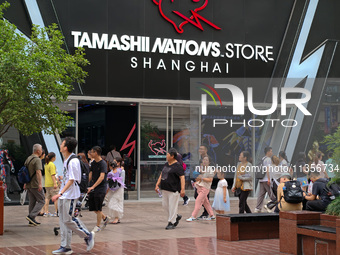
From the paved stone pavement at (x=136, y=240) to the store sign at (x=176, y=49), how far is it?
22.7ft

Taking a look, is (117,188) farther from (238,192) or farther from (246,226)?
(246,226)

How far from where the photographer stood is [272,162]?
16.2 m

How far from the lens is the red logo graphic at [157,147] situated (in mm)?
21328

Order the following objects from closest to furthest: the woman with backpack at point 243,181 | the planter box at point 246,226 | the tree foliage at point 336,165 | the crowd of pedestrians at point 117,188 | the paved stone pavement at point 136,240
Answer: the tree foliage at point 336,165 → the crowd of pedestrians at point 117,188 → the paved stone pavement at point 136,240 → the planter box at point 246,226 → the woman with backpack at point 243,181

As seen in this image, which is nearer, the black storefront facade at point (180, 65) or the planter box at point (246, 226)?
the planter box at point (246, 226)

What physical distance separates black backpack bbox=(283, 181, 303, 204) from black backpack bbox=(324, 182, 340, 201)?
488 mm

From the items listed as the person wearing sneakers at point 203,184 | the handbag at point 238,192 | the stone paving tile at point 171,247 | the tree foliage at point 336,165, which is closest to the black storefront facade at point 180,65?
the person wearing sneakers at point 203,184

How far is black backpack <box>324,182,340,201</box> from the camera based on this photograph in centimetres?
1016

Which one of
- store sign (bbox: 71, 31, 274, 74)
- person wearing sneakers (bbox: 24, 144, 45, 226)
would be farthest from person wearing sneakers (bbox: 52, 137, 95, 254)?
store sign (bbox: 71, 31, 274, 74)

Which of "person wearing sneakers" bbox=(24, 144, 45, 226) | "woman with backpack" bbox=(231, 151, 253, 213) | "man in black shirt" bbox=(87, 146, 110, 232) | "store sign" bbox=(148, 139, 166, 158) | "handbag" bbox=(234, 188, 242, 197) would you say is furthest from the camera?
"store sign" bbox=(148, 139, 166, 158)

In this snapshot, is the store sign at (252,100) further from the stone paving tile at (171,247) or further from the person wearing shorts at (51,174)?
the stone paving tile at (171,247)

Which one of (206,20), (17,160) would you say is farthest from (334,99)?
(17,160)

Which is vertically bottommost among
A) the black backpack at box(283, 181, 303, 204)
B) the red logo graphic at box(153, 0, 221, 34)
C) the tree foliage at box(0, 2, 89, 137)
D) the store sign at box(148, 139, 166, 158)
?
the black backpack at box(283, 181, 303, 204)

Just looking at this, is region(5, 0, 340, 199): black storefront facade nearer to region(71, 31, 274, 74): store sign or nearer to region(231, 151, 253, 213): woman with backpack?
region(71, 31, 274, 74): store sign
